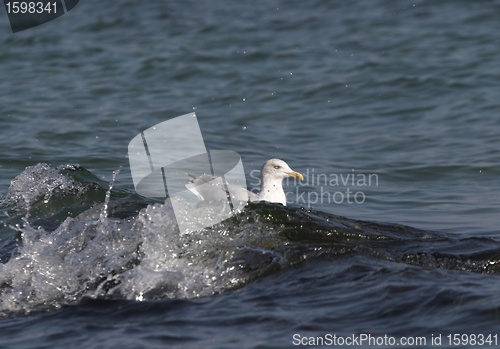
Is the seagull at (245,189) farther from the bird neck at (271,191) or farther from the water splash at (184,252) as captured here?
the water splash at (184,252)

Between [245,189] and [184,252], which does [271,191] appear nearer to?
[245,189]

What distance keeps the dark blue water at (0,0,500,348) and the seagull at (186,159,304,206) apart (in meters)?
0.46

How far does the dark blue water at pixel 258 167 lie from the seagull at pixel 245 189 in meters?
0.46

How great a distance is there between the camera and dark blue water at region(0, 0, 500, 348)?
16.4ft

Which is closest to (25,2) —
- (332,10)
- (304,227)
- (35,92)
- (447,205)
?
(35,92)

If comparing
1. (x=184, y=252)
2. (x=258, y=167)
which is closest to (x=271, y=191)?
(x=184, y=252)

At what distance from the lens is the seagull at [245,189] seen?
7.32 m

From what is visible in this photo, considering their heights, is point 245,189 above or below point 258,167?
above

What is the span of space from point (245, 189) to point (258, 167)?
80.3 inches

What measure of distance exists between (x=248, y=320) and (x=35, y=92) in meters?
8.81

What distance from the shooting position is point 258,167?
31.7ft

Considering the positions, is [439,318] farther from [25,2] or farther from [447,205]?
[25,2]

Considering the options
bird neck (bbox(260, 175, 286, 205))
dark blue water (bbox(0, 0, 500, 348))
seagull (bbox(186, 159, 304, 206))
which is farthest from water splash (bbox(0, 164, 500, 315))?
bird neck (bbox(260, 175, 286, 205))

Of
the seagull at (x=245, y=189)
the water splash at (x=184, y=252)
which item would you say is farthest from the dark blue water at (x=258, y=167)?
the seagull at (x=245, y=189)
